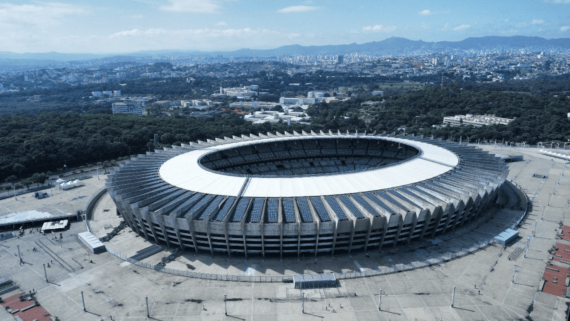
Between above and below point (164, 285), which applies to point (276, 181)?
above

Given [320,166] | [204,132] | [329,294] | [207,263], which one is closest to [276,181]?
[207,263]

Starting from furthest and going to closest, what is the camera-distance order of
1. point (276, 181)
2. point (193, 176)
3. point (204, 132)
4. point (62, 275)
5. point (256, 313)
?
point (204, 132), point (193, 176), point (276, 181), point (62, 275), point (256, 313)

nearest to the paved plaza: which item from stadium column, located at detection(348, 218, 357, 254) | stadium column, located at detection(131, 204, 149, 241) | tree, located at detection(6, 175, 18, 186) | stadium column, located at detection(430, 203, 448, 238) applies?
stadium column, located at detection(348, 218, 357, 254)

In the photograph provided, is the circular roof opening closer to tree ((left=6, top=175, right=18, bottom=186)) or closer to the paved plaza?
the paved plaza

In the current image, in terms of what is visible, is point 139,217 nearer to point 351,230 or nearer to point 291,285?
point 291,285

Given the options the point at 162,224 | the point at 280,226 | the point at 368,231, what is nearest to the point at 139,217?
the point at 162,224

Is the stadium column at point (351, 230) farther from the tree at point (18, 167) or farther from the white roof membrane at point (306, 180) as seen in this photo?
the tree at point (18, 167)

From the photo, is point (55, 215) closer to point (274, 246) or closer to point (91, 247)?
point (91, 247)
